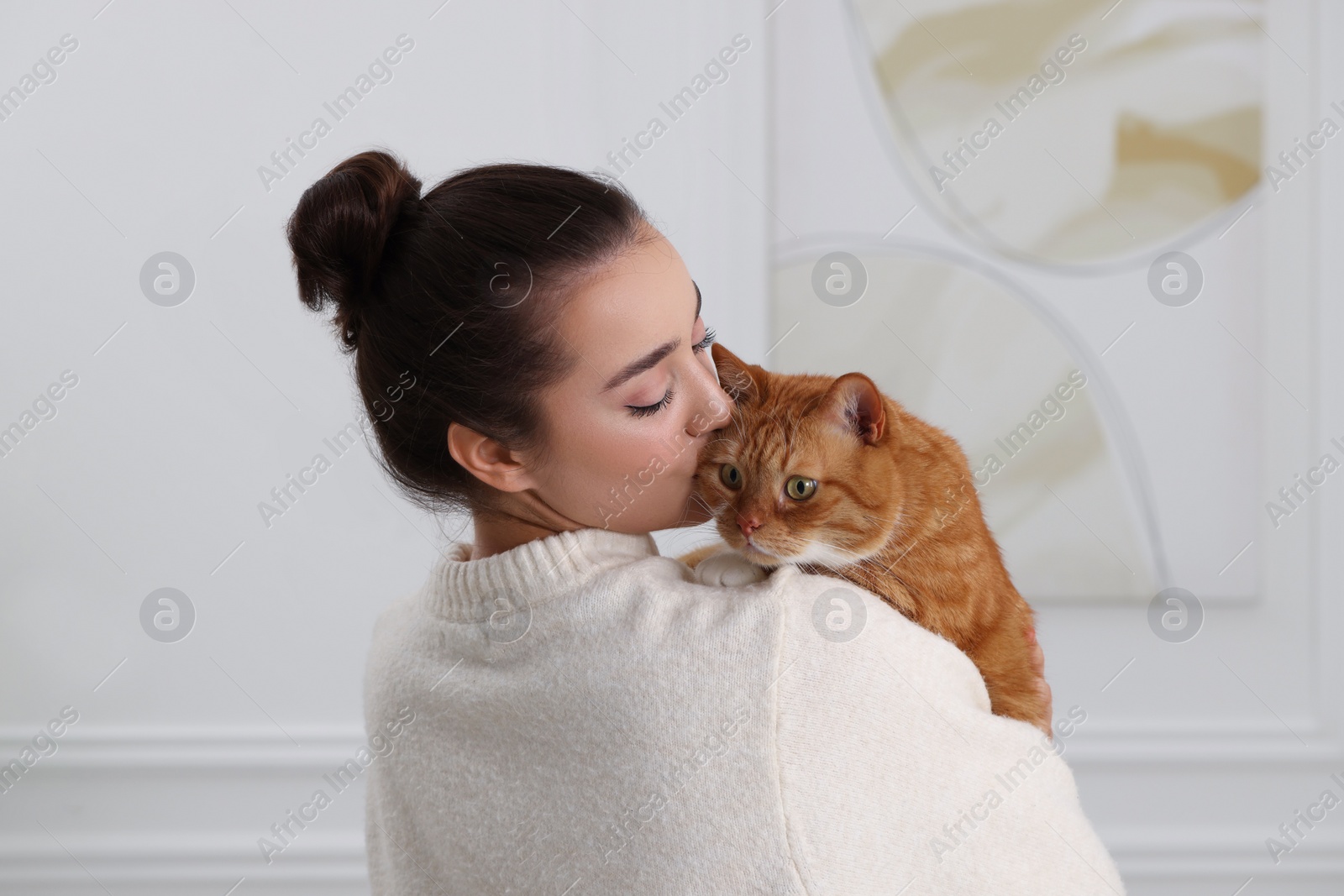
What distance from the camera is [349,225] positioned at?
47.9 inches

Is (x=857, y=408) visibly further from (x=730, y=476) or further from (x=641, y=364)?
(x=641, y=364)

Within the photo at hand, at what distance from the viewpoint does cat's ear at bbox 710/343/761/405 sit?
1419 mm

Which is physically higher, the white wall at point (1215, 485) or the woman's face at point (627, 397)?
the woman's face at point (627, 397)

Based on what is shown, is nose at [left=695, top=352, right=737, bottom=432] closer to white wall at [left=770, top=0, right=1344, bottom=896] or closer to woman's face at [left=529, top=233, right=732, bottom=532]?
woman's face at [left=529, top=233, right=732, bottom=532]

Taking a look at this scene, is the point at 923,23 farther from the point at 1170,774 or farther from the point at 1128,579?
the point at 1170,774

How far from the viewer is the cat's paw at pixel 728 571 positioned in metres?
1.29

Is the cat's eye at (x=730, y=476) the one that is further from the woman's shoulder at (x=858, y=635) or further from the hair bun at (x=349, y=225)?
the hair bun at (x=349, y=225)

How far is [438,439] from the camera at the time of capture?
126 centimetres

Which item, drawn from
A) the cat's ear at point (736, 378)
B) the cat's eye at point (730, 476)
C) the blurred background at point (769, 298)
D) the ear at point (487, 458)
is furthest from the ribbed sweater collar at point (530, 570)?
the blurred background at point (769, 298)

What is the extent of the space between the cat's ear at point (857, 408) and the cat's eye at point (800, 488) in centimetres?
8

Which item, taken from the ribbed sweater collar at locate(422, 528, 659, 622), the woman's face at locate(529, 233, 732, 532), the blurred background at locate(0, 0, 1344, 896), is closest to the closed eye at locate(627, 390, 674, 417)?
the woman's face at locate(529, 233, 732, 532)

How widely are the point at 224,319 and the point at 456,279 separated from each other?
5.39 ft

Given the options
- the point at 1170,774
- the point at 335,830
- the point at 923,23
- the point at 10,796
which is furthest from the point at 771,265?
the point at 10,796

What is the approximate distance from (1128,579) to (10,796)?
295cm
